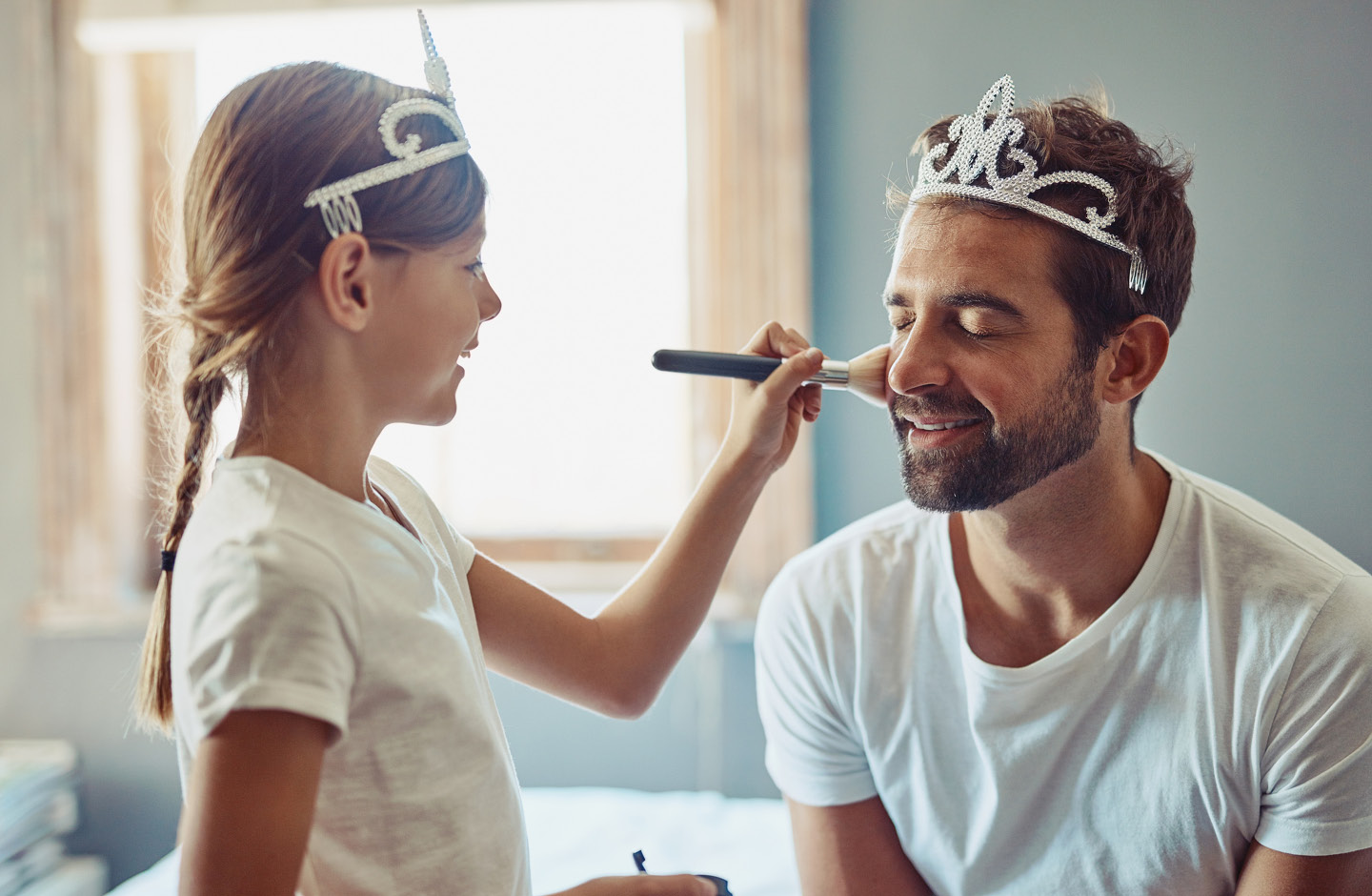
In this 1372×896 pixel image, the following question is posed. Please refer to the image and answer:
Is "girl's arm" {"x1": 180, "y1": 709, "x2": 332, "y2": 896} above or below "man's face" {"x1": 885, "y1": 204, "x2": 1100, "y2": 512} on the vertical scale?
below

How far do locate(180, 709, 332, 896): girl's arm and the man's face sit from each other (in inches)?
30.6

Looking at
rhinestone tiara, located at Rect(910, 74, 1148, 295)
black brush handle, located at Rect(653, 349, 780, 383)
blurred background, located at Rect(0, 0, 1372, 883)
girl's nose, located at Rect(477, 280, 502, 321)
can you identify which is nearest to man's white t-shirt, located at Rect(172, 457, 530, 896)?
girl's nose, located at Rect(477, 280, 502, 321)

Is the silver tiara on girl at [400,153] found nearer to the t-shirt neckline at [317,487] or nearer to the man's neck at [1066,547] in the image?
the t-shirt neckline at [317,487]

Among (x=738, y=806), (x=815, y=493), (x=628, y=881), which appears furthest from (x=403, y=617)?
(x=815, y=493)

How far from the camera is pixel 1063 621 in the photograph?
4.11 feet

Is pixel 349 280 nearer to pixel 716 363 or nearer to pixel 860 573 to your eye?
pixel 716 363

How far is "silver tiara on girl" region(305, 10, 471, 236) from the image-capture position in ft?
2.63

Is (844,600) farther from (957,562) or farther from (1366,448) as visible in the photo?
(1366,448)

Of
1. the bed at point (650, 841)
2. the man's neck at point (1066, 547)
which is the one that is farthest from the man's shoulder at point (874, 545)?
the bed at point (650, 841)

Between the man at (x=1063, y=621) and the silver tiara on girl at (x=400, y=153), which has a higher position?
the silver tiara on girl at (x=400, y=153)

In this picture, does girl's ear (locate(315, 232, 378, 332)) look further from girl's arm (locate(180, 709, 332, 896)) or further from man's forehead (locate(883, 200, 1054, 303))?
man's forehead (locate(883, 200, 1054, 303))

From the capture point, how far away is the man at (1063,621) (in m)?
1.11

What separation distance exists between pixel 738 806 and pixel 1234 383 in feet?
3.97

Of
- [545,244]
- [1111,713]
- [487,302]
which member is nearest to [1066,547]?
[1111,713]
